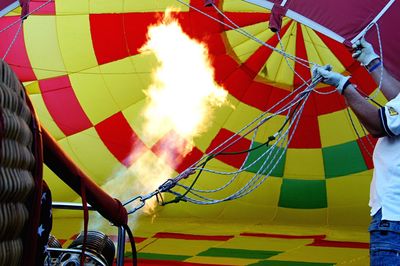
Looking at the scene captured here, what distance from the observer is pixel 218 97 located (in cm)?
444

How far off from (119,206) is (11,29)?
126 inches

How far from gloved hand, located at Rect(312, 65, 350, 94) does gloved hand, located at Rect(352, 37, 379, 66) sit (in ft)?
0.58

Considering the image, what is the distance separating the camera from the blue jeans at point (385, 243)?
175 centimetres

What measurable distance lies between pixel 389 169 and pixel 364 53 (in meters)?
0.67

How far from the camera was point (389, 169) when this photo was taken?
1.83 m

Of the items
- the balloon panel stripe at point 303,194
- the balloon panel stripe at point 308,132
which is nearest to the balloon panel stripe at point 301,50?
the balloon panel stripe at point 308,132

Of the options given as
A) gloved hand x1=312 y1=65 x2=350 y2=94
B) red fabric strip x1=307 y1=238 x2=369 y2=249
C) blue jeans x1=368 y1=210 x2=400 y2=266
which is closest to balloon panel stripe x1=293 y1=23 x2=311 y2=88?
red fabric strip x1=307 y1=238 x2=369 y2=249

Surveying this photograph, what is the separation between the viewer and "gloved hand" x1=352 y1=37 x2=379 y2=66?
2.36m

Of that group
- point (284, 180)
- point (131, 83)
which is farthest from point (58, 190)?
point (284, 180)

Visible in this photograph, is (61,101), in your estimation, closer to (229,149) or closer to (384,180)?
(229,149)

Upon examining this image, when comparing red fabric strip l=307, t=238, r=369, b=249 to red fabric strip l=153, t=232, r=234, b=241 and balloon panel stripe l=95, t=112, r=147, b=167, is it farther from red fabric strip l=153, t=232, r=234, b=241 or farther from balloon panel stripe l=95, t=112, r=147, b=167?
balloon panel stripe l=95, t=112, r=147, b=167

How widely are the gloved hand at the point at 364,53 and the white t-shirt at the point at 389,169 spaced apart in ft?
1.62

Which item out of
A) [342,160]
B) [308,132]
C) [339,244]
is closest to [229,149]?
[308,132]

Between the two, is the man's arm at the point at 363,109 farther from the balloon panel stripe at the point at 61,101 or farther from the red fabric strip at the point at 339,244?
the balloon panel stripe at the point at 61,101
